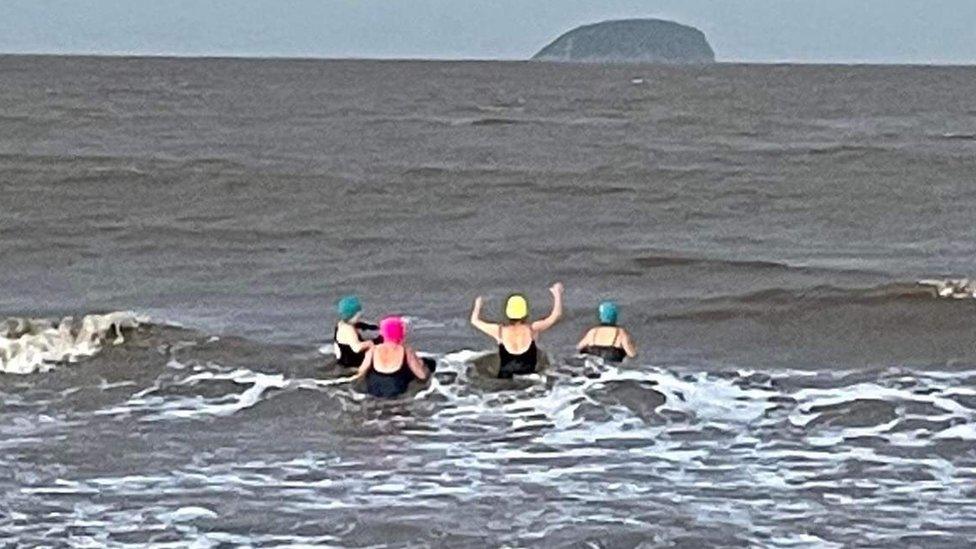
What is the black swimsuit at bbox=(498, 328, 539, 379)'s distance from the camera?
14.9m

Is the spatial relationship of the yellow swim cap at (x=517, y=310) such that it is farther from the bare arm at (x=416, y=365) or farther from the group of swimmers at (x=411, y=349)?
the bare arm at (x=416, y=365)

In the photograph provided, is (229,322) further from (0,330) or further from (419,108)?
(419,108)

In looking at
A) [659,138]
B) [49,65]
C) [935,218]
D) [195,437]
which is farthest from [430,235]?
[49,65]

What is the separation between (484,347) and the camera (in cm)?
1669

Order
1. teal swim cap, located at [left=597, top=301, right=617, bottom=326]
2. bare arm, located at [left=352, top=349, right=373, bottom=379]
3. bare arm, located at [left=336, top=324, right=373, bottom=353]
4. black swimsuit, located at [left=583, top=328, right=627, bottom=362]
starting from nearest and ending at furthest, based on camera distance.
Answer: bare arm, located at [left=352, top=349, right=373, bottom=379], bare arm, located at [left=336, top=324, right=373, bottom=353], black swimsuit, located at [left=583, top=328, right=627, bottom=362], teal swim cap, located at [left=597, top=301, right=617, bottom=326]

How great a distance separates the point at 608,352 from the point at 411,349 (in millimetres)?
1703

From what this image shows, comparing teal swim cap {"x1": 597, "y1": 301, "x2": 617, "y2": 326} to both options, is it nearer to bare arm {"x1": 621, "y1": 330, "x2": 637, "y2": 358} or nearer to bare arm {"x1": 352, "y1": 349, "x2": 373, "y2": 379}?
bare arm {"x1": 621, "y1": 330, "x2": 637, "y2": 358}

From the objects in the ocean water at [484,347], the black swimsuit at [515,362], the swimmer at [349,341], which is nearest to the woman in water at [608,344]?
the ocean water at [484,347]

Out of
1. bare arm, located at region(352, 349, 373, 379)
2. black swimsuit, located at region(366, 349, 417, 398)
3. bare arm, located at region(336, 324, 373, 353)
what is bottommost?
black swimsuit, located at region(366, 349, 417, 398)

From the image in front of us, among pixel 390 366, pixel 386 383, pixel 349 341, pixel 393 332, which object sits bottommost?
pixel 386 383

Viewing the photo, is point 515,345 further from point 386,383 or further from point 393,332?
point 386,383

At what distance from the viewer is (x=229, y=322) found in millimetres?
18188

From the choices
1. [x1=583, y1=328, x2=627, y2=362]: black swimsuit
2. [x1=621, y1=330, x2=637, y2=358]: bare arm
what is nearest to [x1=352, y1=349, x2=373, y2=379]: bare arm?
[x1=583, y1=328, x2=627, y2=362]: black swimsuit

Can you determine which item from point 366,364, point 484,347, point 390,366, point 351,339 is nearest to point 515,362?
point 390,366
